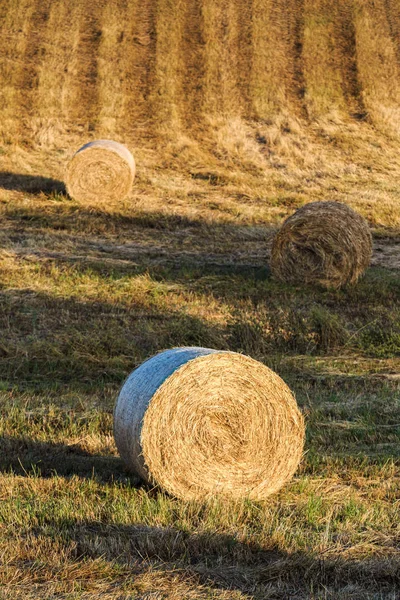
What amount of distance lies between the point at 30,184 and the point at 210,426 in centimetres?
1419

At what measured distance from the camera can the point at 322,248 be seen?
13836 millimetres

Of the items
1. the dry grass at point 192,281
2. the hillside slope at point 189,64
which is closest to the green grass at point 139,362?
the dry grass at point 192,281

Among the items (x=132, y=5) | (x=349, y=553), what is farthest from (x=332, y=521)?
(x=132, y=5)

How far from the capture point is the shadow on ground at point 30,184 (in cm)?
1930

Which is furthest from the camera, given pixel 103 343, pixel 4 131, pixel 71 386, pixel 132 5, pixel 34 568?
pixel 132 5

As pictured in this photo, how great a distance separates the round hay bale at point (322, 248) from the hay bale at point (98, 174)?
5.93 m

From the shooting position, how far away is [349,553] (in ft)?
17.1

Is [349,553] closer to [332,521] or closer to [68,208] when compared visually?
[332,521]

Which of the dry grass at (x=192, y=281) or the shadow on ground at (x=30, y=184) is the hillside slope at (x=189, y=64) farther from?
the shadow on ground at (x=30, y=184)

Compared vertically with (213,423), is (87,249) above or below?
above

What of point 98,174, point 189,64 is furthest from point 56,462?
point 189,64

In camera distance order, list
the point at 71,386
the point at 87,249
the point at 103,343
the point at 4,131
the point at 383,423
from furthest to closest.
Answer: the point at 4,131, the point at 87,249, the point at 103,343, the point at 71,386, the point at 383,423

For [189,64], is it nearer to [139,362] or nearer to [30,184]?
[30,184]

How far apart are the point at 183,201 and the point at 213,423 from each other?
13.4m
